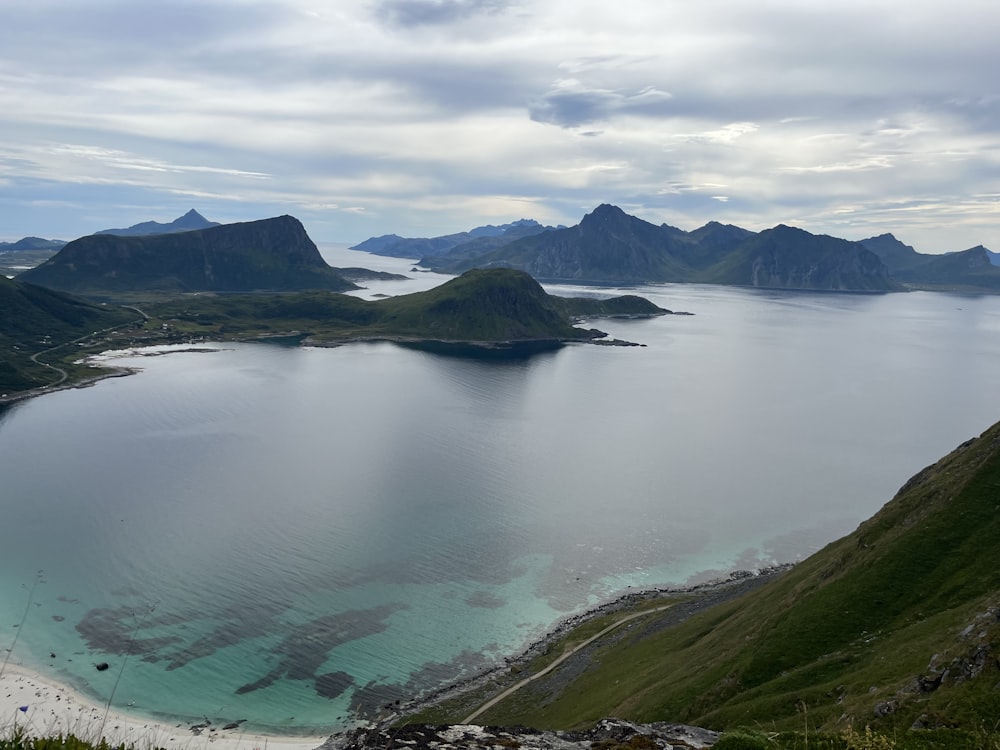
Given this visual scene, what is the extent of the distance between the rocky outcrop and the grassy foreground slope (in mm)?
6796

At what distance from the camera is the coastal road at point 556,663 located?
6419 cm

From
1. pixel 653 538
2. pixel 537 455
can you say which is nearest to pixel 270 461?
pixel 537 455

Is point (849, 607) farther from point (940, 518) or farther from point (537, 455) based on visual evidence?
point (537, 455)

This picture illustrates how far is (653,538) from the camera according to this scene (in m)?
115

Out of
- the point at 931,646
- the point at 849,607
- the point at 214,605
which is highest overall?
the point at 931,646

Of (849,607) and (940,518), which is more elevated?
(940,518)

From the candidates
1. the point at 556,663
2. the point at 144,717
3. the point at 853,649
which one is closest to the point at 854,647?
the point at 853,649

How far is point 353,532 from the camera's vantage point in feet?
369

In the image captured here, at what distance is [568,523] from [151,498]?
87.7 m

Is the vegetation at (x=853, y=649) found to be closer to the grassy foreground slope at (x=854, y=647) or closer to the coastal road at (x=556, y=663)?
the grassy foreground slope at (x=854, y=647)

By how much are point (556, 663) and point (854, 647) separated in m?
36.1

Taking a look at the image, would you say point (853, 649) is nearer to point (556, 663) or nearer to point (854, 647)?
point (854, 647)

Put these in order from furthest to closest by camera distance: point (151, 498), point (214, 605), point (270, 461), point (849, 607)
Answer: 1. point (270, 461)
2. point (151, 498)
3. point (214, 605)
4. point (849, 607)

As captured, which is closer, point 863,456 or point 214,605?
point 214,605
